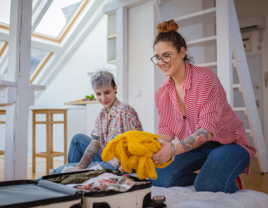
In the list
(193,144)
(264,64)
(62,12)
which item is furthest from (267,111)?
(62,12)

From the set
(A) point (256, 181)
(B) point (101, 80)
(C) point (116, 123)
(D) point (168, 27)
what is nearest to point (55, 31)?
(B) point (101, 80)

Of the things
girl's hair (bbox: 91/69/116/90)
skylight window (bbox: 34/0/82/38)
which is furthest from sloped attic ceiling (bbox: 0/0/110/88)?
girl's hair (bbox: 91/69/116/90)

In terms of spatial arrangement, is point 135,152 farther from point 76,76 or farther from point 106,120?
point 76,76

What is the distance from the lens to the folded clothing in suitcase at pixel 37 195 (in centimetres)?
71

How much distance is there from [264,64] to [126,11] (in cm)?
260

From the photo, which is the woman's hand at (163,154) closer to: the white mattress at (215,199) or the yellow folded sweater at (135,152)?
the yellow folded sweater at (135,152)

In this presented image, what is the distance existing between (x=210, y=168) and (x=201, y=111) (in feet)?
0.99

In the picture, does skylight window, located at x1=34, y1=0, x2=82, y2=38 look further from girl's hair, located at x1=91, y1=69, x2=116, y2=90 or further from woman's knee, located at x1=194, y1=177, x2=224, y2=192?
woman's knee, located at x1=194, y1=177, x2=224, y2=192

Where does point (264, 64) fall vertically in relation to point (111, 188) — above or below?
above

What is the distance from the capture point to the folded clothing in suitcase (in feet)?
2.33

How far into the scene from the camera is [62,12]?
4281mm

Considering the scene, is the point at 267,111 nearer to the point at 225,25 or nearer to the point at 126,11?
the point at 225,25

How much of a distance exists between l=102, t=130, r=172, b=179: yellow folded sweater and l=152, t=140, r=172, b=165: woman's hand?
2 cm

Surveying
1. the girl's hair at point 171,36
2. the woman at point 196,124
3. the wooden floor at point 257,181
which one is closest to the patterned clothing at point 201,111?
the woman at point 196,124
